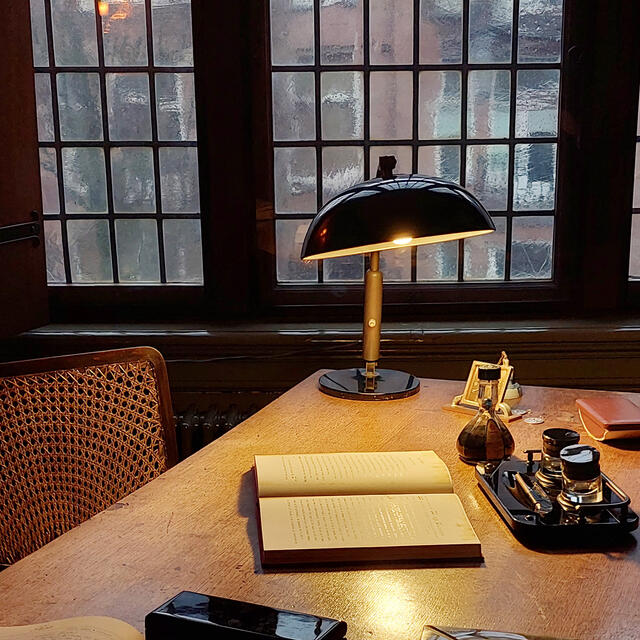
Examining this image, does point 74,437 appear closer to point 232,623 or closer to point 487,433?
point 487,433

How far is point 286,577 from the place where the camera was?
1241 millimetres

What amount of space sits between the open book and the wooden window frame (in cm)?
142

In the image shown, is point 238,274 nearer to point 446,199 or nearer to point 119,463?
point 119,463

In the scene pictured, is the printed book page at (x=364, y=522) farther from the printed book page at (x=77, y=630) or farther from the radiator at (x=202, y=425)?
the radiator at (x=202, y=425)

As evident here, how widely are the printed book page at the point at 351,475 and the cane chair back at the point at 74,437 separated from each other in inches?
21.4

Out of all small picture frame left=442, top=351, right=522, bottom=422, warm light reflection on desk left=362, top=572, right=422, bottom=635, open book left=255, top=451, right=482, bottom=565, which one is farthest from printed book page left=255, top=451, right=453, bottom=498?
small picture frame left=442, top=351, right=522, bottom=422

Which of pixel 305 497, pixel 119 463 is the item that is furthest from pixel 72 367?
pixel 305 497

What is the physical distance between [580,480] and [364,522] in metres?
0.34

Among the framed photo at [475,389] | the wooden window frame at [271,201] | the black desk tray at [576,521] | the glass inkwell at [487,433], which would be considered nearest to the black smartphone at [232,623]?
the black desk tray at [576,521]

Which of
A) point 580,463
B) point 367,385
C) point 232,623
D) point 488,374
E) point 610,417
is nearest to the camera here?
point 232,623

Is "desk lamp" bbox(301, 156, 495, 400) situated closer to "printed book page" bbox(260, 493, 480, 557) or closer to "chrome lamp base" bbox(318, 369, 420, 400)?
"chrome lamp base" bbox(318, 369, 420, 400)

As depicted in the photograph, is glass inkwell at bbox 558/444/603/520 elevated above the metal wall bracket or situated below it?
below

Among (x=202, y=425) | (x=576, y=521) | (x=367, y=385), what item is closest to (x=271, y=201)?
(x=202, y=425)

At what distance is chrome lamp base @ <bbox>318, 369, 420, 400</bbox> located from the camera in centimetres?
211
